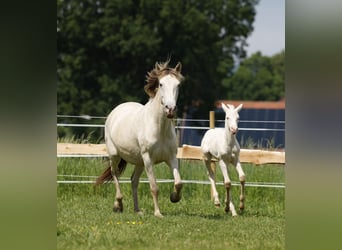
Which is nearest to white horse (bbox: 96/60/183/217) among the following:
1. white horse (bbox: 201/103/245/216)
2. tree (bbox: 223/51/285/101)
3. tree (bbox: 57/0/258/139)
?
white horse (bbox: 201/103/245/216)

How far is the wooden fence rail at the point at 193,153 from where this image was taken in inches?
353

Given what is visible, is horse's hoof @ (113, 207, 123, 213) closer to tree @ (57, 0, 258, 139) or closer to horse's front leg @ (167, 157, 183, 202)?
horse's front leg @ (167, 157, 183, 202)

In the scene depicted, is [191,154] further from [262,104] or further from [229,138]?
[262,104]

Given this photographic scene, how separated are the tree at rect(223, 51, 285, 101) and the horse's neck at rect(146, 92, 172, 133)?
30133 mm

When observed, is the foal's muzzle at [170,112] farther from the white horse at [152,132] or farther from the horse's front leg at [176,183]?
the horse's front leg at [176,183]

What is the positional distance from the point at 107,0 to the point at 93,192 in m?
23.5

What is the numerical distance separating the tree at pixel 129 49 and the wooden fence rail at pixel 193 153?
19225mm

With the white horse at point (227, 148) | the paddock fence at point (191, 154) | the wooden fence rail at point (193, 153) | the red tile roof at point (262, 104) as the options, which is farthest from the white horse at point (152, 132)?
the red tile roof at point (262, 104)
